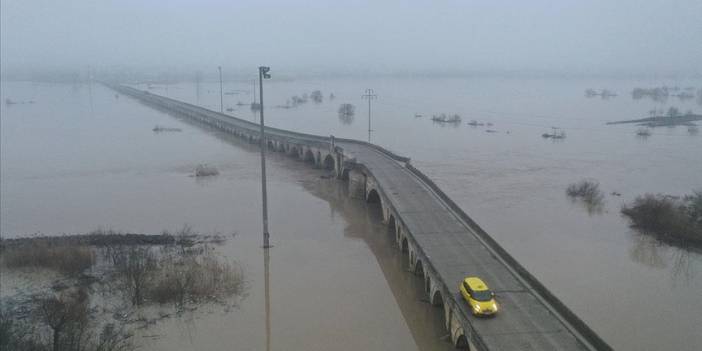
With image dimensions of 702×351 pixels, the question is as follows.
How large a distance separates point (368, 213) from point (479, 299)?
17055 mm

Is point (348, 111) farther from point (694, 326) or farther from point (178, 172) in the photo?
point (694, 326)

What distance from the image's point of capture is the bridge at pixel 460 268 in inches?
518

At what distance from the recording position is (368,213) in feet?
102

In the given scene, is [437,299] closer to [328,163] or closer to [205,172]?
[205,172]

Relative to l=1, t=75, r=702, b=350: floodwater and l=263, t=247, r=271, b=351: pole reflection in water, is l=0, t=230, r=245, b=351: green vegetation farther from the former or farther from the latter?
l=1, t=75, r=702, b=350: floodwater

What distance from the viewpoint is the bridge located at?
13.2 metres

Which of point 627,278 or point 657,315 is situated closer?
point 657,315

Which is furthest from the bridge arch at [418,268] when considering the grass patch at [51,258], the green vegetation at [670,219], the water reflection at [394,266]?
the green vegetation at [670,219]

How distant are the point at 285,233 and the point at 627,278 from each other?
1532cm

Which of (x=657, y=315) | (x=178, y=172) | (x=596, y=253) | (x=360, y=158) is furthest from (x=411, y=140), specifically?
(x=657, y=315)

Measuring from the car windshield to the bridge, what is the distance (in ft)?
1.51

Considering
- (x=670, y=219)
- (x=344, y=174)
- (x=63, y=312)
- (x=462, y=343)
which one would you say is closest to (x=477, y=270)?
(x=462, y=343)

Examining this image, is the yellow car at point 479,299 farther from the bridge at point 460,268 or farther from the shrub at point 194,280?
the shrub at point 194,280

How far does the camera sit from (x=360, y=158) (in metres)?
37.9
